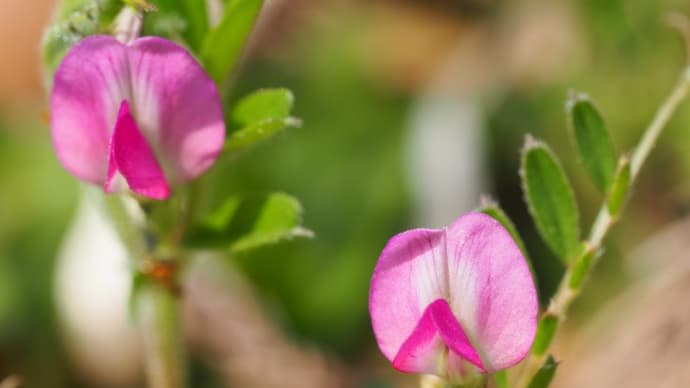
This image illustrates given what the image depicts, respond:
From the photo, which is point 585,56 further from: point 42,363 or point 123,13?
point 123,13

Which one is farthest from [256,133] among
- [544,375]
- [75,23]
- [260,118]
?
[544,375]

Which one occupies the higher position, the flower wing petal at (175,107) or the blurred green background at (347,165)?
the flower wing petal at (175,107)

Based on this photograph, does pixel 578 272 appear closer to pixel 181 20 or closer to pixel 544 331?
pixel 544 331

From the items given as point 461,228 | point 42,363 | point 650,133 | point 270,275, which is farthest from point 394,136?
point 461,228

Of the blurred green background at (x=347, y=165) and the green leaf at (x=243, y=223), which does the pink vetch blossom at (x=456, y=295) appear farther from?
the blurred green background at (x=347, y=165)

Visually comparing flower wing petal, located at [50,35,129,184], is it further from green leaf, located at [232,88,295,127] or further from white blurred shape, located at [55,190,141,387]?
white blurred shape, located at [55,190,141,387]

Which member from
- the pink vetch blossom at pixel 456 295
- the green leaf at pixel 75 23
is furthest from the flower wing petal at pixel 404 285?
the green leaf at pixel 75 23
